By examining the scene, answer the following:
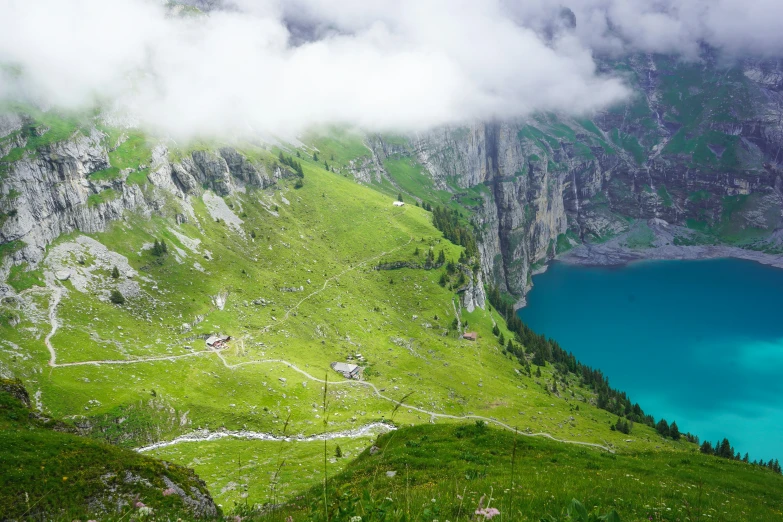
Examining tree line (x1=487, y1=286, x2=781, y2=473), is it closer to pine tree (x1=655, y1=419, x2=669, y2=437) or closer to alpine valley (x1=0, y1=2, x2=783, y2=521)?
pine tree (x1=655, y1=419, x2=669, y2=437)

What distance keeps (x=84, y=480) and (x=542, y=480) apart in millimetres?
15570

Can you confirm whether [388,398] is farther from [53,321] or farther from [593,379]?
[593,379]

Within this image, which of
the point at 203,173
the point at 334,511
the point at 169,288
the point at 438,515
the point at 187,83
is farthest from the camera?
the point at 187,83

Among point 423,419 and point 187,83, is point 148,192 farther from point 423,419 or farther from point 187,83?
point 423,419

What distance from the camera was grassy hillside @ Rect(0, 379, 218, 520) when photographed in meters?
13.2

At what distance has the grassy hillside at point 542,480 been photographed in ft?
31.9

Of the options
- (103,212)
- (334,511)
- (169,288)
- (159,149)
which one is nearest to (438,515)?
(334,511)

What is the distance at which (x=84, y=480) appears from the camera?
14641 millimetres

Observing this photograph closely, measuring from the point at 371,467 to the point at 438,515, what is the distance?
1429 centimetres

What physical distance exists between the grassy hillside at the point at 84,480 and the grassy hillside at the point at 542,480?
Result: 4616 mm

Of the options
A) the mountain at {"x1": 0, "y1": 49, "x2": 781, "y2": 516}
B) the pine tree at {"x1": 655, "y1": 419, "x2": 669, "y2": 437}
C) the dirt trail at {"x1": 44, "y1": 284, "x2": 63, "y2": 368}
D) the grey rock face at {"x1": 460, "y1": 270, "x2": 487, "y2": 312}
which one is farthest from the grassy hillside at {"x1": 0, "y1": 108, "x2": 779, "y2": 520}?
the grey rock face at {"x1": 460, "y1": 270, "x2": 487, "y2": 312}

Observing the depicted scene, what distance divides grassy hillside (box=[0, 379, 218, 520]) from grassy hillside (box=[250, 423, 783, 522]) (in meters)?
4.62

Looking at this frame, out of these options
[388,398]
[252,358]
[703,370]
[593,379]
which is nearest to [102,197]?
[252,358]

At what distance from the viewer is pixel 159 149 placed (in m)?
131
